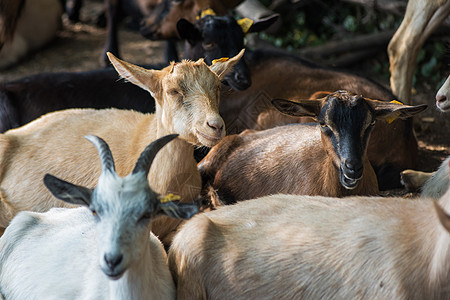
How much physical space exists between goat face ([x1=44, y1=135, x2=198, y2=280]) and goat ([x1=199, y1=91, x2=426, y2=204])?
49.0 inches

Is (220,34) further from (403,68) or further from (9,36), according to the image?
(9,36)

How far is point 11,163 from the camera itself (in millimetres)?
4246

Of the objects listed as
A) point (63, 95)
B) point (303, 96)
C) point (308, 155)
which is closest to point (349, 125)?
point (308, 155)

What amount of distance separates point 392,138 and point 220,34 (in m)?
1.76

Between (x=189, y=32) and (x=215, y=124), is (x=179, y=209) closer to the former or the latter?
(x=215, y=124)

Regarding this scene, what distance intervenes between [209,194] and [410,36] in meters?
2.44

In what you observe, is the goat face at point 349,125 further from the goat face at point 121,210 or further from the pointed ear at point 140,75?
the goat face at point 121,210

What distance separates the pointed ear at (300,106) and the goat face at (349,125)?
0.04 ft

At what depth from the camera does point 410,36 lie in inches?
215

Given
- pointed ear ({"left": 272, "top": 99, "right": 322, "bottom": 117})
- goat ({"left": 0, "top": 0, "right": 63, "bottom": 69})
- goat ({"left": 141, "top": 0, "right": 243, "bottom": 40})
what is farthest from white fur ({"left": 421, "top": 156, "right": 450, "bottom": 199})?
goat ({"left": 0, "top": 0, "right": 63, "bottom": 69})

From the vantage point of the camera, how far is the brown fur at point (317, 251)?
277 centimetres

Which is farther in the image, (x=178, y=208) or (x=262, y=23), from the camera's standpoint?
(x=262, y=23)

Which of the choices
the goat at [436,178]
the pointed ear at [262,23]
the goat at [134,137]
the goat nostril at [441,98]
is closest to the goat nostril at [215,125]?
the goat at [134,137]

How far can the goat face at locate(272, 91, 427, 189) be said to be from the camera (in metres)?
3.58
